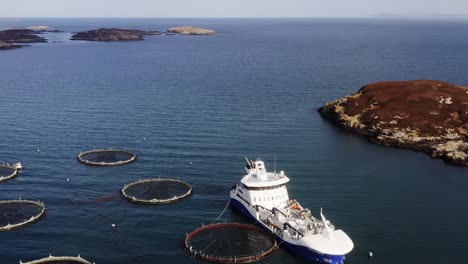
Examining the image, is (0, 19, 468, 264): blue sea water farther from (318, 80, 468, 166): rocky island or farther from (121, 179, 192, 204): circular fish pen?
(318, 80, 468, 166): rocky island

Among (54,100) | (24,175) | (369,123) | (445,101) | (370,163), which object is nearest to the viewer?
(24,175)

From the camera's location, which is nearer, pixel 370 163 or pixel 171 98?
pixel 370 163

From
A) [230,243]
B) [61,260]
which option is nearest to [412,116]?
[230,243]

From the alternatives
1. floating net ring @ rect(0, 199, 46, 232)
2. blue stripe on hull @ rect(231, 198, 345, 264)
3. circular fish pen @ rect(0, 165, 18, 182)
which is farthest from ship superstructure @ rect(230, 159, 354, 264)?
circular fish pen @ rect(0, 165, 18, 182)

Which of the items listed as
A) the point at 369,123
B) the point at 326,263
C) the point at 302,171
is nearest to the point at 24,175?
the point at 302,171

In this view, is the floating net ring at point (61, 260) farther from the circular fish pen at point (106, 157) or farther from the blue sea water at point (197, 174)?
A: the circular fish pen at point (106, 157)

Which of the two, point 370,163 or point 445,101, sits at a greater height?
point 445,101

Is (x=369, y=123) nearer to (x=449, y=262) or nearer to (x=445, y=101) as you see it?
(x=445, y=101)

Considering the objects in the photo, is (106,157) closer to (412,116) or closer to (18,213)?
(18,213)
